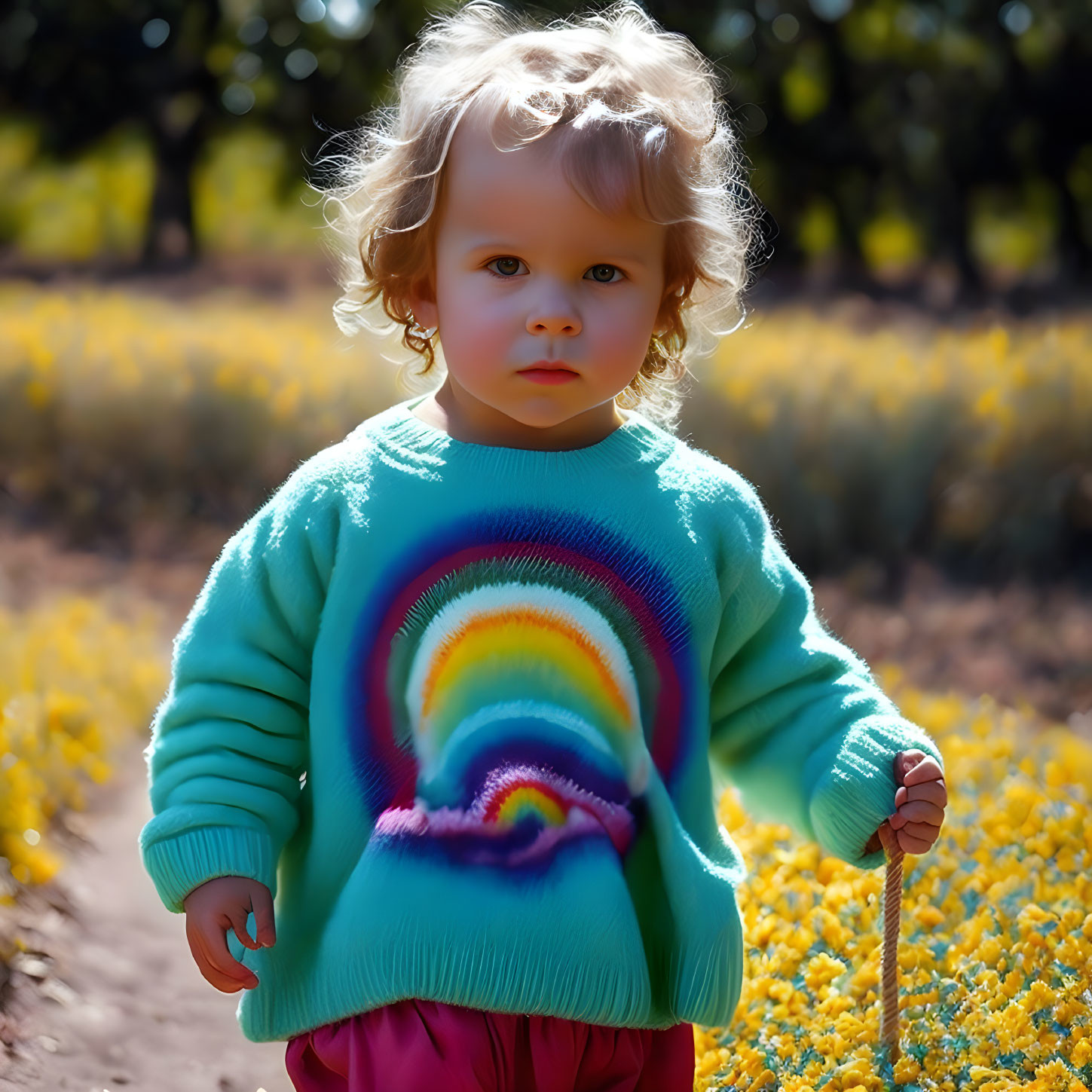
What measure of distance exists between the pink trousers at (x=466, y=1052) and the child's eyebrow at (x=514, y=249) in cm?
92

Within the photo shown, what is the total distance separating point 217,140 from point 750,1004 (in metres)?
11.4

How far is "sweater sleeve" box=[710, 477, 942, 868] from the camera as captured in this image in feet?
6.03

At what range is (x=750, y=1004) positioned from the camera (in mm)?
2510

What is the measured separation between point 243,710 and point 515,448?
49 cm

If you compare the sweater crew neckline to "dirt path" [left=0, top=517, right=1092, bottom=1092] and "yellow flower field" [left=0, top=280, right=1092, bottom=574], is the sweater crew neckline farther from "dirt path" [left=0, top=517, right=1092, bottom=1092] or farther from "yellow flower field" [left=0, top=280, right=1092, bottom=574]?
"yellow flower field" [left=0, top=280, right=1092, bottom=574]

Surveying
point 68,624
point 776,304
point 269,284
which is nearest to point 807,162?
point 776,304

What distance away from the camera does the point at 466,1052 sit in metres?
1.64

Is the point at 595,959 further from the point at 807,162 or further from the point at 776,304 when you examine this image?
the point at 807,162

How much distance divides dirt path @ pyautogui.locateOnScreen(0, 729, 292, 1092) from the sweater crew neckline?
4.60ft

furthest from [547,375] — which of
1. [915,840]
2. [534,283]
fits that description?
[915,840]

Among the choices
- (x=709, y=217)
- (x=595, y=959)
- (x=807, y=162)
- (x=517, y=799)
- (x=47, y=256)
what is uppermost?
(x=709, y=217)

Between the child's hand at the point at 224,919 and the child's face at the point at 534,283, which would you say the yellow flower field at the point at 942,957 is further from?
the child's face at the point at 534,283

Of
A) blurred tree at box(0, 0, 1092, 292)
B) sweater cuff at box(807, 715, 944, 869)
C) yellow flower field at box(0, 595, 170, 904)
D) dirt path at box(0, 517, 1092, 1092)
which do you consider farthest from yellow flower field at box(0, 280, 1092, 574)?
sweater cuff at box(807, 715, 944, 869)

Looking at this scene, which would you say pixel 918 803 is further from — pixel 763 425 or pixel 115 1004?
pixel 763 425
